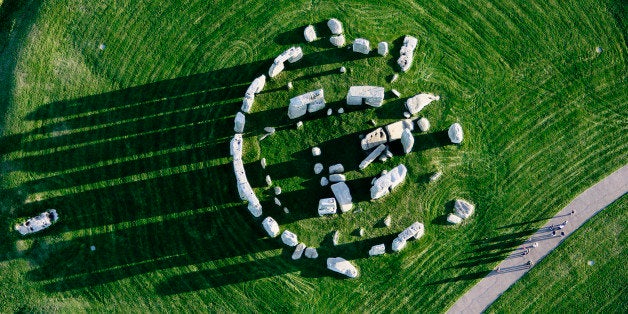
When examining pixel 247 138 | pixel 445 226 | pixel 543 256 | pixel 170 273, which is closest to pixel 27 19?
pixel 247 138

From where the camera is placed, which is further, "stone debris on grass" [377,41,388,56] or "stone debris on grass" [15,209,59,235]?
"stone debris on grass" [15,209,59,235]

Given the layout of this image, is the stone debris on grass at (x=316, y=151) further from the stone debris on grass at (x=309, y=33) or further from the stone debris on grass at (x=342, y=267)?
the stone debris on grass at (x=309, y=33)

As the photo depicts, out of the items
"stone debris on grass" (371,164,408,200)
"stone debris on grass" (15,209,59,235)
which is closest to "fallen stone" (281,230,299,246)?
"stone debris on grass" (371,164,408,200)

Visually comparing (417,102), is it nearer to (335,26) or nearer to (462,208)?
(335,26)

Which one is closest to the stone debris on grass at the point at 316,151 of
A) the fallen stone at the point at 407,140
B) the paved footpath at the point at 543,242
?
the fallen stone at the point at 407,140

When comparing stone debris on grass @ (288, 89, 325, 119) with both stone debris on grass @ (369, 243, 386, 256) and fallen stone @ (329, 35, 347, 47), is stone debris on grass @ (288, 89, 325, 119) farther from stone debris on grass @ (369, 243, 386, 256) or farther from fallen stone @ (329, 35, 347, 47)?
stone debris on grass @ (369, 243, 386, 256)

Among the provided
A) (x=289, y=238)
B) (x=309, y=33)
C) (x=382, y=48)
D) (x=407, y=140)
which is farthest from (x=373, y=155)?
(x=309, y=33)

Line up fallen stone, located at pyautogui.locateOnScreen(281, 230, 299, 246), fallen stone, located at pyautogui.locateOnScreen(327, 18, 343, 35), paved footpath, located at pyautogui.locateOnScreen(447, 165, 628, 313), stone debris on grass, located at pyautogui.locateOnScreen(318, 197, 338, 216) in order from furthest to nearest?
paved footpath, located at pyautogui.locateOnScreen(447, 165, 628, 313), fallen stone, located at pyautogui.locateOnScreen(327, 18, 343, 35), fallen stone, located at pyautogui.locateOnScreen(281, 230, 299, 246), stone debris on grass, located at pyautogui.locateOnScreen(318, 197, 338, 216)
